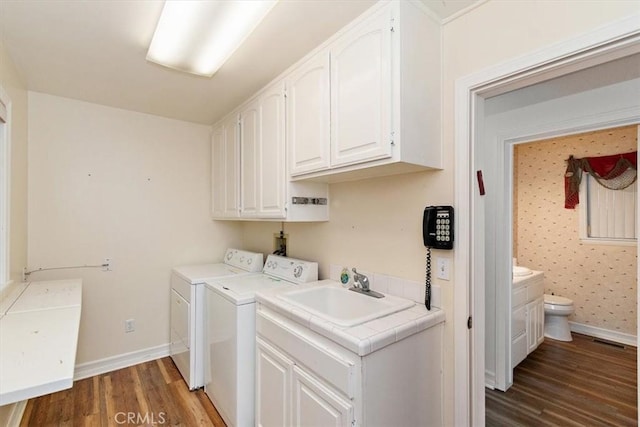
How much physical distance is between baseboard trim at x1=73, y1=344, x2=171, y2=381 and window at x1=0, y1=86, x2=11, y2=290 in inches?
46.7

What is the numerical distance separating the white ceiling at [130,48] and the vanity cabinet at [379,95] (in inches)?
4.8

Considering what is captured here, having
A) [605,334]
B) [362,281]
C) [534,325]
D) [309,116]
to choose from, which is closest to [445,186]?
[362,281]

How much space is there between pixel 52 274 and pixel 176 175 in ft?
4.30

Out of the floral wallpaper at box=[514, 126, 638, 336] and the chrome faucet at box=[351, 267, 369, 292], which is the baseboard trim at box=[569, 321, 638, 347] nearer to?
the floral wallpaper at box=[514, 126, 638, 336]

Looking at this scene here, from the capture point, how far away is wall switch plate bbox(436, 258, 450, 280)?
1532mm

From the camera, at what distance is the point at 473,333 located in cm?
150

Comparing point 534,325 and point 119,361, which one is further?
point 534,325

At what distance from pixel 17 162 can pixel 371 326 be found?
8.47 feet

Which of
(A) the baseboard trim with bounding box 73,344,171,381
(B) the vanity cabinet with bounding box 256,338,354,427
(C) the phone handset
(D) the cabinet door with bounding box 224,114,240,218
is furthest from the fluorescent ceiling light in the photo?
(A) the baseboard trim with bounding box 73,344,171,381

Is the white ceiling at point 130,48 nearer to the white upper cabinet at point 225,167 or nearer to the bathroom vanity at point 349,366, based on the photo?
the white upper cabinet at point 225,167

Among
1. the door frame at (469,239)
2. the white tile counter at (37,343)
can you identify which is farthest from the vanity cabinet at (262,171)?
the white tile counter at (37,343)

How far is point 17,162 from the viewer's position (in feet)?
6.79

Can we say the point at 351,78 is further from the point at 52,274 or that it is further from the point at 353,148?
the point at 52,274

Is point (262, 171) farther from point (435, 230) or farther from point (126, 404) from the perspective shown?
point (126, 404)
